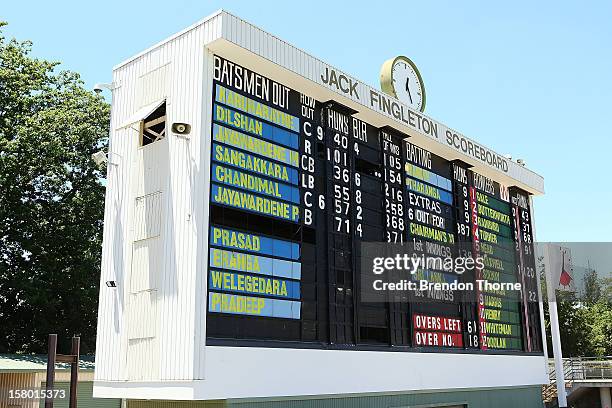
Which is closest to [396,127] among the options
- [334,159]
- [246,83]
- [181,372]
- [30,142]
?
[334,159]

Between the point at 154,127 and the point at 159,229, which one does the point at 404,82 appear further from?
the point at 159,229

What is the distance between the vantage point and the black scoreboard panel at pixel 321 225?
16.3 meters

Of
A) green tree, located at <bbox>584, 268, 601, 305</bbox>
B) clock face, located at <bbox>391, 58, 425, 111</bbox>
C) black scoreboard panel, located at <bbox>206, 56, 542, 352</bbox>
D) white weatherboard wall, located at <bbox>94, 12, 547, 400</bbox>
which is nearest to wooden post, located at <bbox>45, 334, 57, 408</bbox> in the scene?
white weatherboard wall, located at <bbox>94, 12, 547, 400</bbox>

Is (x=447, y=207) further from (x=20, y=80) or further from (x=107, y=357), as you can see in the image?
(x=20, y=80)

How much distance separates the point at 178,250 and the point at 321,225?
15.3ft

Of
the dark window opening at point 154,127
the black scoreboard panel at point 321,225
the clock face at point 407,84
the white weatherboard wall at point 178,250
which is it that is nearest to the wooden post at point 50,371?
the white weatherboard wall at point 178,250

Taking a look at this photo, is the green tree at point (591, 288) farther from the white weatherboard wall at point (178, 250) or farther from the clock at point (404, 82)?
the white weatherboard wall at point (178, 250)

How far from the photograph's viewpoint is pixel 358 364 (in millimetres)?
18859

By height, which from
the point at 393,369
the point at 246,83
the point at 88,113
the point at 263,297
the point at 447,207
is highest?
the point at 88,113

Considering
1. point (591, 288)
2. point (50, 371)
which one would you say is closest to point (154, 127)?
point (50, 371)

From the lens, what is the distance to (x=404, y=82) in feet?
81.7

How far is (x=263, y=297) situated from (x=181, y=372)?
9.22ft

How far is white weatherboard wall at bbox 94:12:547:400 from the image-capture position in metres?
15.3

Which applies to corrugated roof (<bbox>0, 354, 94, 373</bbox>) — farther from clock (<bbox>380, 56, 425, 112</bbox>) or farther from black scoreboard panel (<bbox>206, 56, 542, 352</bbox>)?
clock (<bbox>380, 56, 425, 112</bbox>)
